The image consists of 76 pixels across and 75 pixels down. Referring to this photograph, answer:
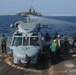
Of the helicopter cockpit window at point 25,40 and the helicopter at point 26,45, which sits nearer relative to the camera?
the helicopter at point 26,45

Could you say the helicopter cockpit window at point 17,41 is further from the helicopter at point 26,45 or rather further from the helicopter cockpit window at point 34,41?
the helicopter cockpit window at point 34,41

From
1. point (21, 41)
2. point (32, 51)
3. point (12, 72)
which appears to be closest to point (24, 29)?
point (21, 41)

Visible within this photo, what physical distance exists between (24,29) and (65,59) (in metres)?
3.83

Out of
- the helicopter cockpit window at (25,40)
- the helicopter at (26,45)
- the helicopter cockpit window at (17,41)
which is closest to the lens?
the helicopter at (26,45)

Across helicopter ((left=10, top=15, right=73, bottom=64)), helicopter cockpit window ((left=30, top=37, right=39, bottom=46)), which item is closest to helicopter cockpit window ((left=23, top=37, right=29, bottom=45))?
helicopter ((left=10, top=15, right=73, bottom=64))

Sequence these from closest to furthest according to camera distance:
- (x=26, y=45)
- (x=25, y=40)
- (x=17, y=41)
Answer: (x=26, y=45) < (x=25, y=40) < (x=17, y=41)

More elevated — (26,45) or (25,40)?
(25,40)

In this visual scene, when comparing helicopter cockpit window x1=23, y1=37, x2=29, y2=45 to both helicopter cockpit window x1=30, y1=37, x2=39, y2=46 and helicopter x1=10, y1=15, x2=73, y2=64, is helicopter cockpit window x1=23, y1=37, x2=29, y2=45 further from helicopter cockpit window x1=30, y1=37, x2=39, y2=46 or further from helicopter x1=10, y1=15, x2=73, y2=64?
helicopter cockpit window x1=30, y1=37, x2=39, y2=46

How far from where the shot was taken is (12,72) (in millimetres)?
20219

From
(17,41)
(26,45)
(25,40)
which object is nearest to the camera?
(26,45)

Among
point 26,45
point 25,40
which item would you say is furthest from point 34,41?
point 26,45

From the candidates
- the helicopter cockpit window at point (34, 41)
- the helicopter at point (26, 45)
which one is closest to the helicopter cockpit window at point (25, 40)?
the helicopter at point (26, 45)

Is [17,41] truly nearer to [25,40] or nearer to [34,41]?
[25,40]

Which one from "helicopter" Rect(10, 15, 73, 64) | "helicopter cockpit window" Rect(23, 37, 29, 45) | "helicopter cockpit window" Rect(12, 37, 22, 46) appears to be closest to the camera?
"helicopter" Rect(10, 15, 73, 64)
